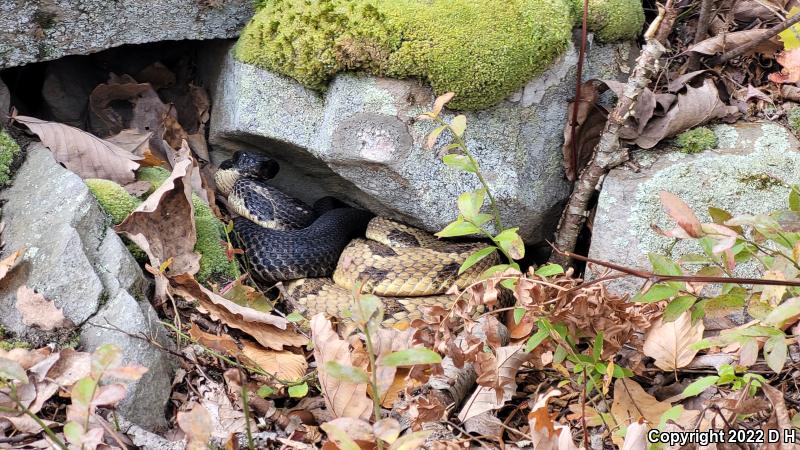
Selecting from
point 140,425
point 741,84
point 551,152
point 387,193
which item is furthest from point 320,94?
point 741,84

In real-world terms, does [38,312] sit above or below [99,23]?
below

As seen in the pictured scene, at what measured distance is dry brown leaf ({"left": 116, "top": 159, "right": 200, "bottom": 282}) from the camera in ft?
13.7

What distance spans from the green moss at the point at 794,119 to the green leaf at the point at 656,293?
8.07 feet

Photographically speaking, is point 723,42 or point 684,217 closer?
point 684,217

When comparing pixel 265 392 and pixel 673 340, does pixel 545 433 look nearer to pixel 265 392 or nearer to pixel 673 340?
pixel 673 340

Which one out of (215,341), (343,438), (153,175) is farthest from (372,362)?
(153,175)

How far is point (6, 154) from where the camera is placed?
172 inches

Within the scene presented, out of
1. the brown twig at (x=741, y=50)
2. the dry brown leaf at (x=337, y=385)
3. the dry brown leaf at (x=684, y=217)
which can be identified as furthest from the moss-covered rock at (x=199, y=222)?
the brown twig at (x=741, y=50)

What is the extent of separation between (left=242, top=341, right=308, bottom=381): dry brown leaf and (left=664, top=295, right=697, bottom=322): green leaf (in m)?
1.74

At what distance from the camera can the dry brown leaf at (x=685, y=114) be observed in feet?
15.2

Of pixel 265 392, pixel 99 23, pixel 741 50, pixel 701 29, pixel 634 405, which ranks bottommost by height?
pixel 634 405

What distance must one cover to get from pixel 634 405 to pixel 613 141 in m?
1.63

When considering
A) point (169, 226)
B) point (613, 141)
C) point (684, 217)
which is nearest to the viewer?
point (684, 217)

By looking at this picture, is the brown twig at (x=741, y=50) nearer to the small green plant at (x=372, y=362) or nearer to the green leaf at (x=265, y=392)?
the small green plant at (x=372, y=362)
